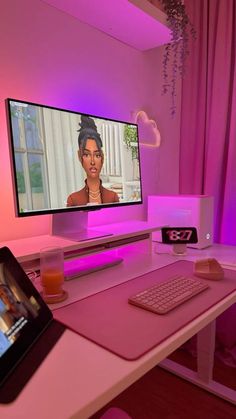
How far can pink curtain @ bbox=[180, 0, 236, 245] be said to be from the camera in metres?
1.61

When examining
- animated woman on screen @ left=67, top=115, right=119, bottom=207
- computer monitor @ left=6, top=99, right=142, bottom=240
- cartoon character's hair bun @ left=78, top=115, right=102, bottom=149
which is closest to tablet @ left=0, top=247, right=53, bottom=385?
computer monitor @ left=6, top=99, right=142, bottom=240

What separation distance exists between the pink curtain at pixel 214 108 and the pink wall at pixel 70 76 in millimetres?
177

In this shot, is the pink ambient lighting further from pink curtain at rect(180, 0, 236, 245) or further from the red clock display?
the red clock display

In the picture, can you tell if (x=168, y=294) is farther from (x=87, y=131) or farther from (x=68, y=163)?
(x=87, y=131)

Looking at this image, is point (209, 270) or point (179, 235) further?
point (179, 235)

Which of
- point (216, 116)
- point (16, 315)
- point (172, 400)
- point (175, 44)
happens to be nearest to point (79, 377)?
point (16, 315)

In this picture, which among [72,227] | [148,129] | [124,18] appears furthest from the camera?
[148,129]

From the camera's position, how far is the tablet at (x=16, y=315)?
592mm

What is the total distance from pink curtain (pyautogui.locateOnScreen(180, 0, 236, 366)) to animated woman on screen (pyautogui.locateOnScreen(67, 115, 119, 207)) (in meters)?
0.78

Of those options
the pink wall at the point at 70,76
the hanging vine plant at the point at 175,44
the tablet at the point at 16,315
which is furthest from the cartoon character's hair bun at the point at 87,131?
the hanging vine plant at the point at 175,44

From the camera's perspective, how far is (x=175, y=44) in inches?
63.7

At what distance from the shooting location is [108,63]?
148 centimetres

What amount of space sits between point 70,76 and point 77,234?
0.68 m

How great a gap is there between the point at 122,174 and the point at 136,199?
0.14 metres
